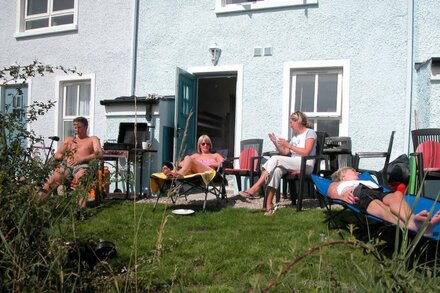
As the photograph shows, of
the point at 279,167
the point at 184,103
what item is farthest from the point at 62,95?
the point at 279,167

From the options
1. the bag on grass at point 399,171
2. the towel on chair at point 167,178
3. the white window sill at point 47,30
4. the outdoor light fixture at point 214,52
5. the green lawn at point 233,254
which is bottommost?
the green lawn at point 233,254

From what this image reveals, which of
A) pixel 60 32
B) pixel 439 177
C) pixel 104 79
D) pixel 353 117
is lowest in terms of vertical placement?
pixel 439 177

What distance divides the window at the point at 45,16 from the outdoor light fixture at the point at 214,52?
119 inches

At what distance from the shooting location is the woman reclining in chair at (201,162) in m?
5.45

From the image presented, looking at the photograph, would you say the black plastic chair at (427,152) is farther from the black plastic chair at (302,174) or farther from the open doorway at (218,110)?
the open doorway at (218,110)

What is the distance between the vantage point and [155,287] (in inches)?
102

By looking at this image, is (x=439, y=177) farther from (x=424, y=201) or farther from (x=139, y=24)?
(x=139, y=24)

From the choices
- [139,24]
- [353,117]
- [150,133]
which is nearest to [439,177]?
[353,117]

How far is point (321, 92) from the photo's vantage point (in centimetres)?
712

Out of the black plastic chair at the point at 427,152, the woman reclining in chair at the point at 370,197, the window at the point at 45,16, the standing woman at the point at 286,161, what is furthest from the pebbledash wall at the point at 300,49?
the woman reclining in chair at the point at 370,197

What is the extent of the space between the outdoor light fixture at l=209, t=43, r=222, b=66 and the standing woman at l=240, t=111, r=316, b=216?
8.13 feet

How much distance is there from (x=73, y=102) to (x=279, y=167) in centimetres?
526

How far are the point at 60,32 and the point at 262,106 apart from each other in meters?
4.48

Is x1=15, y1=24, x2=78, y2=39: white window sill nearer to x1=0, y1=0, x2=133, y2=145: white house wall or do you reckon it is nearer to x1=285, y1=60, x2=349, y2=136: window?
x1=0, y1=0, x2=133, y2=145: white house wall
